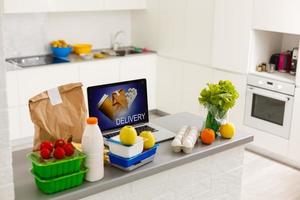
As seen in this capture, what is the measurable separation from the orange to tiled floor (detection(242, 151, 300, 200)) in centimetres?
152

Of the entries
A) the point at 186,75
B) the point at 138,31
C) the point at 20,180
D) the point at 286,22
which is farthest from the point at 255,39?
the point at 20,180

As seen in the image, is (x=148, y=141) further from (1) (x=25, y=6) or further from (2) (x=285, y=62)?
(1) (x=25, y=6)

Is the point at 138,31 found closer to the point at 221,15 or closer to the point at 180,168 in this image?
the point at 221,15

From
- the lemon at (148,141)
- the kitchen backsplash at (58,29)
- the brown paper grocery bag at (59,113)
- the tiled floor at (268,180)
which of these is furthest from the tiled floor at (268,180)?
the kitchen backsplash at (58,29)

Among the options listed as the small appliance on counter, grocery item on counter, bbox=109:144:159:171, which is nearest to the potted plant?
grocery item on counter, bbox=109:144:159:171

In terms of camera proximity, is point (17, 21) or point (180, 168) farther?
point (17, 21)

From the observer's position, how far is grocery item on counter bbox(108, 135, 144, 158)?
1.90m

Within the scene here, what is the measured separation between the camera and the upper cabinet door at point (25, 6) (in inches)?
175

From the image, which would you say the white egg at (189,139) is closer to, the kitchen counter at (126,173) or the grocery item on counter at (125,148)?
the kitchen counter at (126,173)

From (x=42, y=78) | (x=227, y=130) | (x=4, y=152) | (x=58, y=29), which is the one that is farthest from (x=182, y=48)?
(x=4, y=152)

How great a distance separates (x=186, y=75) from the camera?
16.9ft

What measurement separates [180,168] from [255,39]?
8.23ft

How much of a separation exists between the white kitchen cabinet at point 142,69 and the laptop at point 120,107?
2.79 meters

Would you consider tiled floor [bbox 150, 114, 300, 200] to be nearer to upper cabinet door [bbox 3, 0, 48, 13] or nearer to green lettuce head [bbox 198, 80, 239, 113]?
green lettuce head [bbox 198, 80, 239, 113]
